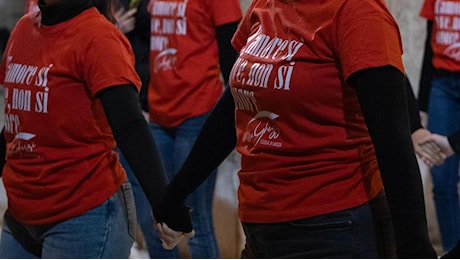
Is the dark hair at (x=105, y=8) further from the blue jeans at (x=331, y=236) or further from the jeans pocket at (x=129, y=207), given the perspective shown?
the blue jeans at (x=331, y=236)

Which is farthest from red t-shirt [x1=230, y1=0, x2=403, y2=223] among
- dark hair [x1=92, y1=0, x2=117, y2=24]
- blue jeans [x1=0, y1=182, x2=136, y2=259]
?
dark hair [x1=92, y1=0, x2=117, y2=24]

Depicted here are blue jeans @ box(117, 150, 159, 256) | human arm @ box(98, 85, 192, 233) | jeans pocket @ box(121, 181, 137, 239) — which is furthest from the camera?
blue jeans @ box(117, 150, 159, 256)

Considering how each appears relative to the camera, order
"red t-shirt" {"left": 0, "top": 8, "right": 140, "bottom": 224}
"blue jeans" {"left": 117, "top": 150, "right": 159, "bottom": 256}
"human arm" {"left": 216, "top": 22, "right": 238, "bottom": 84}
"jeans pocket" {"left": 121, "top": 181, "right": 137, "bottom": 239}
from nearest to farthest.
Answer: "red t-shirt" {"left": 0, "top": 8, "right": 140, "bottom": 224} → "jeans pocket" {"left": 121, "top": 181, "right": 137, "bottom": 239} → "human arm" {"left": 216, "top": 22, "right": 238, "bottom": 84} → "blue jeans" {"left": 117, "top": 150, "right": 159, "bottom": 256}

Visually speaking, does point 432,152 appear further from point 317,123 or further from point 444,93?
point 317,123

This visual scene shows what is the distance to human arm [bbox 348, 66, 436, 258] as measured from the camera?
185 centimetres

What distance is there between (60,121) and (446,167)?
231 cm

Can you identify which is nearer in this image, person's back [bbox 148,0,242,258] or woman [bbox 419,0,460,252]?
person's back [bbox 148,0,242,258]

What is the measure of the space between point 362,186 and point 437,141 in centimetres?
186

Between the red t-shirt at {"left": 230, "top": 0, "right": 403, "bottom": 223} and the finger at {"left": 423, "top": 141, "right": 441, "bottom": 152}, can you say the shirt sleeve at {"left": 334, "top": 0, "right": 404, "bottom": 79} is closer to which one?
the red t-shirt at {"left": 230, "top": 0, "right": 403, "bottom": 223}

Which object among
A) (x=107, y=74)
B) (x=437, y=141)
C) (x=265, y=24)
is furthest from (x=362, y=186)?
(x=437, y=141)

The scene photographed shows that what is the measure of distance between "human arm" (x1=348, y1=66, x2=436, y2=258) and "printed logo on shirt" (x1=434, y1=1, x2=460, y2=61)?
2.33 meters

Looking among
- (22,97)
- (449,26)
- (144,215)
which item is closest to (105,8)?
(22,97)

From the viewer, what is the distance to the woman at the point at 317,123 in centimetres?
193

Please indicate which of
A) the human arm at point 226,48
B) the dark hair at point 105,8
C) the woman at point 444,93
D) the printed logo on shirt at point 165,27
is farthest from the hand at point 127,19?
the dark hair at point 105,8
